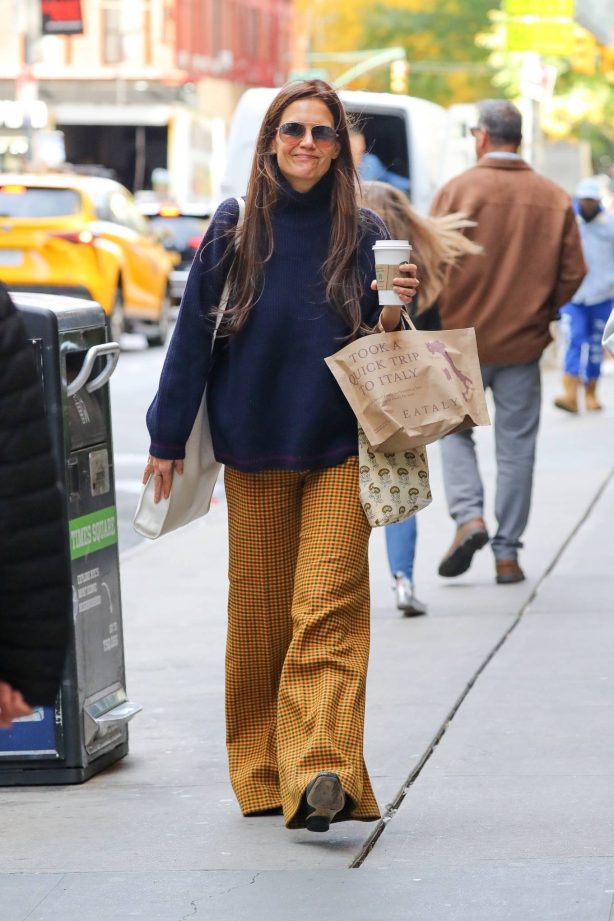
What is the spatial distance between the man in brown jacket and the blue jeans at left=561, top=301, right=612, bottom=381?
23.3 feet

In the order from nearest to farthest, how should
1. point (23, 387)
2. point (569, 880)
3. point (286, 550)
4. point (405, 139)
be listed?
point (23, 387) → point (569, 880) → point (286, 550) → point (405, 139)

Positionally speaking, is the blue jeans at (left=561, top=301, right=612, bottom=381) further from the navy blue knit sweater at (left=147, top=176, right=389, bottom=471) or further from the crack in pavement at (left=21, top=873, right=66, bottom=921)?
the crack in pavement at (left=21, top=873, right=66, bottom=921)

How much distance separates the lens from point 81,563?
5.35 m

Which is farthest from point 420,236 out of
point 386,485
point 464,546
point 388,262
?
point 388,262

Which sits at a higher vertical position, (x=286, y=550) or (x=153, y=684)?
(x=286, y=550)

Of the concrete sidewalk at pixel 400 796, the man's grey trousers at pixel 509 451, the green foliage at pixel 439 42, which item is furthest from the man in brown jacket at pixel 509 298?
the green foliage at pixel 439 42

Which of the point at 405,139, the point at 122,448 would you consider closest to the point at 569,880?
the point at 122,448

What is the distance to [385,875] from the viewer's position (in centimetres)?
434

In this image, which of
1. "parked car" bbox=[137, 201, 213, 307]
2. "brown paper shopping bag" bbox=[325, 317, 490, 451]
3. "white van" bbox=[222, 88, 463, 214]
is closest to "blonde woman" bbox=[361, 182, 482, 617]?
"brown paper shopping bag" bbox=[325, 317, 490, 451]

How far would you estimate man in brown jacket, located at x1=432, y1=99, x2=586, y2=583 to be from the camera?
26.6 ft

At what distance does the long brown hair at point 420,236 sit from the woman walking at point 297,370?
220 centimetres

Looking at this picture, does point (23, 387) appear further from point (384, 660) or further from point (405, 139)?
point (405, 139)

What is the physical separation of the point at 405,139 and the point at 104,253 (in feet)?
11.8

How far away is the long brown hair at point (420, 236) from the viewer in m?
7.00
